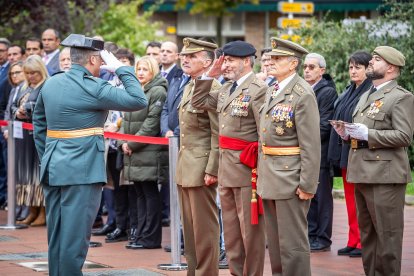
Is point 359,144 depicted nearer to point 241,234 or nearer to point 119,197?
point 241,234

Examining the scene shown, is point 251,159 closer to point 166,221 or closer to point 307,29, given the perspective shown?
point 166,221

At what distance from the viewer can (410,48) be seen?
16875mm

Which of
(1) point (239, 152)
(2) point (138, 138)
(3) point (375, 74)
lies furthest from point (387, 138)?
(2) point (138, 138)

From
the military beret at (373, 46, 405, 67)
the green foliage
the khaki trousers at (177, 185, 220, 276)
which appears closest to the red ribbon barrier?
the khaki trousers at (177, 185, 220, 276)

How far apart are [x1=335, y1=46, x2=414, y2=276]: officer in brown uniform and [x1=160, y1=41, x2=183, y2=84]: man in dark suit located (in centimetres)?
369

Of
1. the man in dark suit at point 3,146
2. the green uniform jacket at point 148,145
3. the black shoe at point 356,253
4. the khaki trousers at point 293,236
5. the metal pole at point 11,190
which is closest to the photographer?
the khaki trousers at point 293,236

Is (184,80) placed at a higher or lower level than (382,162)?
higher

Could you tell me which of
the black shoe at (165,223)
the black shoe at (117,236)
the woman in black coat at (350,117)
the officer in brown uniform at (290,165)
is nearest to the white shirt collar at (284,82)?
the officer in brown uniform at (290,165)

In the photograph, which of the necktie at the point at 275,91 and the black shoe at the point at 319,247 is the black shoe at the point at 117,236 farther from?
the necktie at the point at 275,91

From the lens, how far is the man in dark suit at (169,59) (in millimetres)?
12648

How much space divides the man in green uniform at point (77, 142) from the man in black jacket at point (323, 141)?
3.58 m

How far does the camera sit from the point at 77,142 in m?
8.39

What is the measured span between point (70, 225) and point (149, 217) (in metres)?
3.49

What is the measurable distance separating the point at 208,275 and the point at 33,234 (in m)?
4.20
